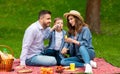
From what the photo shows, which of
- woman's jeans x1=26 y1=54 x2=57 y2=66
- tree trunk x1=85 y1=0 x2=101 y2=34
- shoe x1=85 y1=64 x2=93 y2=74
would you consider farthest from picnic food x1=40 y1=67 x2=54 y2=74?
tree trunk x1=85 y1=0 x2=101 y2=34

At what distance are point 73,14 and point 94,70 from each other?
129cm

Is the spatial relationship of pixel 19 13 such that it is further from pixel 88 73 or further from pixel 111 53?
pixel 88 73

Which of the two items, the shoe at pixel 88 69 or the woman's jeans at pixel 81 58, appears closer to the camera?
the shoe at pixel 88 69

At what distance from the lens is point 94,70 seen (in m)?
9.61

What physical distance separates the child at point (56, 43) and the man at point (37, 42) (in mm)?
206

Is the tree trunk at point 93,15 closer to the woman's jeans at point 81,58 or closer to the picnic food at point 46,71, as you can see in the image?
the woman's jeans at point 81,58

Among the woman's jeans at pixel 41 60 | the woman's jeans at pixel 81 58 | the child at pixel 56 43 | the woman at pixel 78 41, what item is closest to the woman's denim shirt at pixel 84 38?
the woman at pixel 78 41

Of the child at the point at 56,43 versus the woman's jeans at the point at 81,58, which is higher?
the child at the point at 56,43

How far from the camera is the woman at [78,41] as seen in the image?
9.83 metres

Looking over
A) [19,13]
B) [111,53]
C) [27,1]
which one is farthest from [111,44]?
[27,1]

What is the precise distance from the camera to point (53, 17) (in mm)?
22188

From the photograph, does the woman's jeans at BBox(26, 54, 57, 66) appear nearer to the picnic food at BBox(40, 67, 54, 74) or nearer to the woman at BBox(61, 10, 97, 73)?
the woman at BBox(61, 10, 97, 73)

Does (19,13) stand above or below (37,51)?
above

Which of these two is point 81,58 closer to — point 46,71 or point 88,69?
point 88,69
